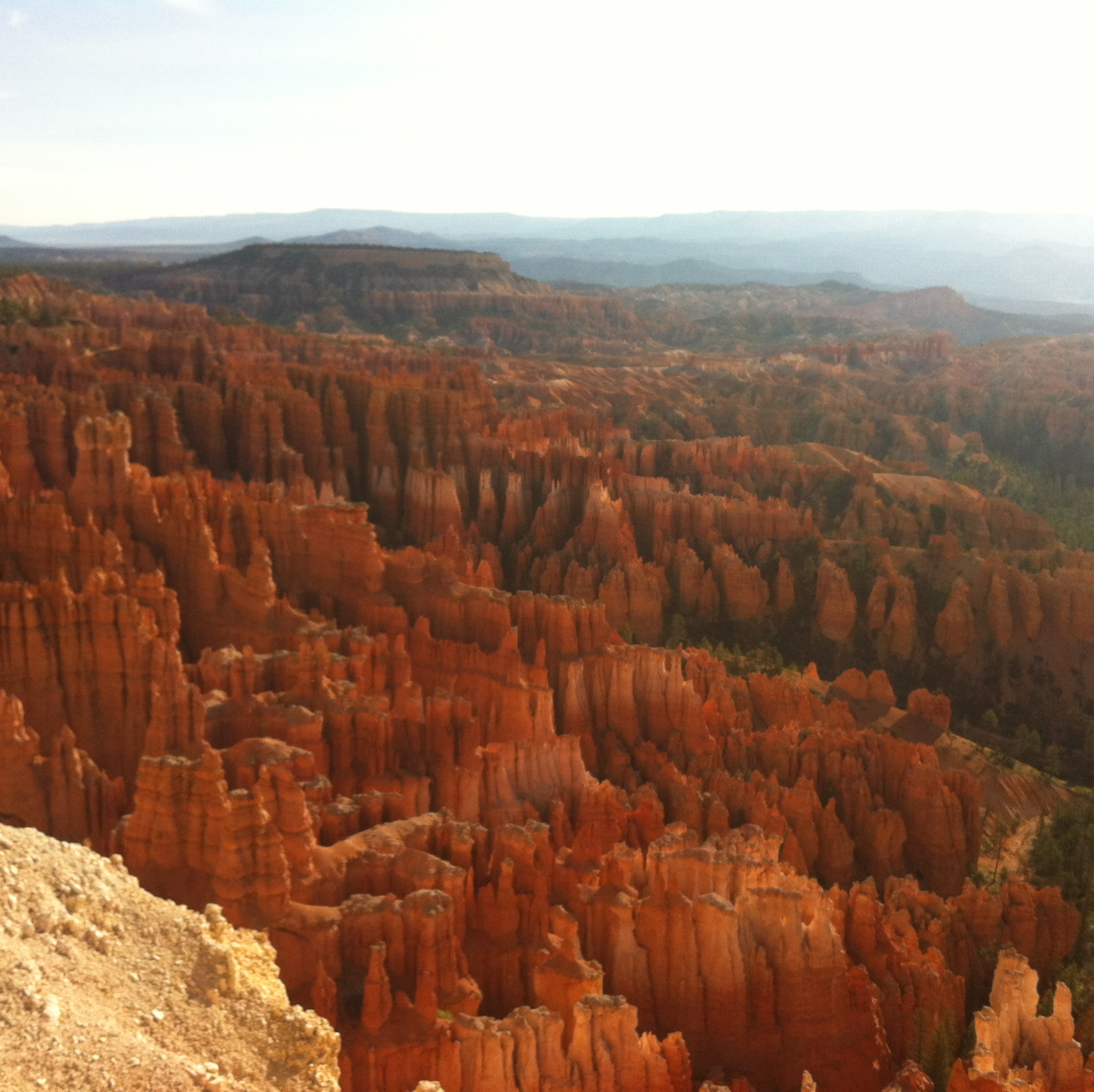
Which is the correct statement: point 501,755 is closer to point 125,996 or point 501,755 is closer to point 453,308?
point 125,996

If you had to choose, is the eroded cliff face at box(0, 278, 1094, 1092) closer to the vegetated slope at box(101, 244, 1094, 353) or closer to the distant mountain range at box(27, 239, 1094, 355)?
the distant mountain range at box(27, 239, 1094, 355)

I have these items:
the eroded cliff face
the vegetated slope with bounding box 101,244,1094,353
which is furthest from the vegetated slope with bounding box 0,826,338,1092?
the vegetated slope with bounding box 101,244,1094,353

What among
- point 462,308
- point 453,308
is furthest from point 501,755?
point 462,308

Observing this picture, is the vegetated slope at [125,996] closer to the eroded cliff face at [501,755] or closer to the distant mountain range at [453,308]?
the eroded cliff face at [501,755]

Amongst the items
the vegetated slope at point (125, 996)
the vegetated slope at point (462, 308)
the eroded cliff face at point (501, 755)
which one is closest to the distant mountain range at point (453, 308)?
the vegetated slope at point (462, 308)

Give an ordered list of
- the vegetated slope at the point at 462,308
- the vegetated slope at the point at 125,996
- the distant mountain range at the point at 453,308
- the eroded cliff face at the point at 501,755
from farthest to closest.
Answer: the vegetated slope at the point at 462,308, the distant mountain range at the point at 453,308, the eroded cliff face at the point at 501,755, the vegetated slope at the point at 125,996
